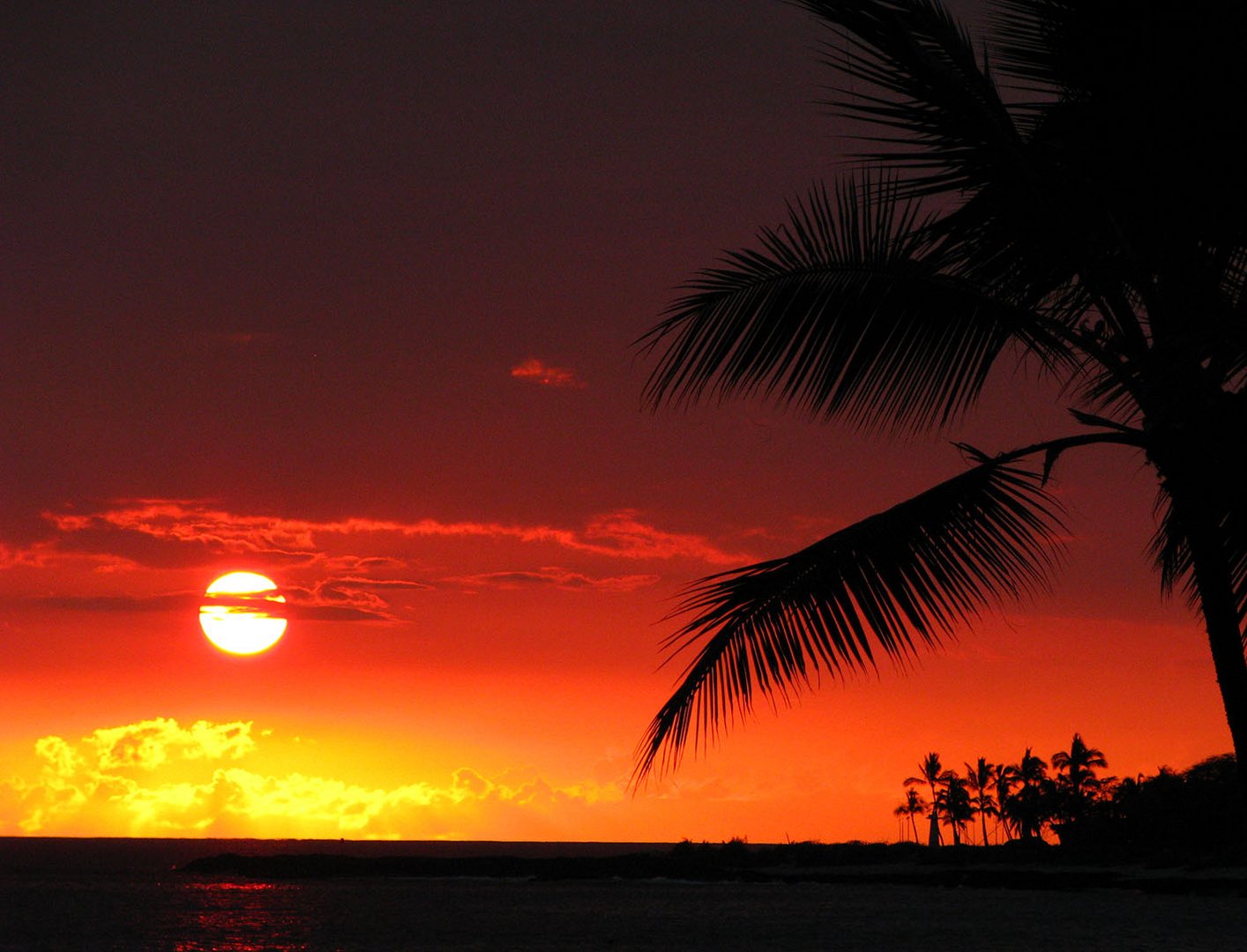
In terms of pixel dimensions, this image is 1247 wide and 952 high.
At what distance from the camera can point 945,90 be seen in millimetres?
3986

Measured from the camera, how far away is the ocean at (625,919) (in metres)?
37.9

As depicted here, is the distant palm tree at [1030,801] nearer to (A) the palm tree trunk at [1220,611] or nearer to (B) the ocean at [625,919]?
(B) the ocean at [625,919]

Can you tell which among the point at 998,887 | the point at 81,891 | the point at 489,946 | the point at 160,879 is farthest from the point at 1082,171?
the point at 160,879

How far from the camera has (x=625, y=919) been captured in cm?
5106

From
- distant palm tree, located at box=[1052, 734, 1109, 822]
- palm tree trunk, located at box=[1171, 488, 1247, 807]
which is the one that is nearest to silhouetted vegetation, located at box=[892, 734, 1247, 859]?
distant palm tree, located at box=[1052, 734, 1109, 822]

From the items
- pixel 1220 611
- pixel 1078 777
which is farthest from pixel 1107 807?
pixel 1220 611

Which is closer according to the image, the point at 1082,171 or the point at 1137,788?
the point at 1082,171

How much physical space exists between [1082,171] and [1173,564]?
1863mm

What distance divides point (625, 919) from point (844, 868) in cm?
5402

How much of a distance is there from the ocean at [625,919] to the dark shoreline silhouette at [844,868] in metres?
3.12

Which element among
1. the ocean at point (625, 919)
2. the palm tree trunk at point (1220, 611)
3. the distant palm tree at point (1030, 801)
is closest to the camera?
the palm tree trunk at point (1220, 611)

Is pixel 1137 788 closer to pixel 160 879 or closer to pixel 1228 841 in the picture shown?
pixel 1228 841

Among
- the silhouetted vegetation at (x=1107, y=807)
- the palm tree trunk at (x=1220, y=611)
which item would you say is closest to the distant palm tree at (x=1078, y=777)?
the silhouetted vegetation at (x=1107, y=807)

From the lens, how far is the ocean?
124 ft
